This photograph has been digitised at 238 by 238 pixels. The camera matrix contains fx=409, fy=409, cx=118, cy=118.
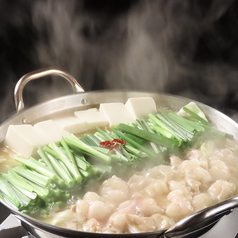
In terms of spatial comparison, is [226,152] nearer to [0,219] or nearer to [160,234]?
[160,234]

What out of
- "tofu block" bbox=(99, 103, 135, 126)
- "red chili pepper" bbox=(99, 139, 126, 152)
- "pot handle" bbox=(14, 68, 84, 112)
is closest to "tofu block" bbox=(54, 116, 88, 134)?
"tofu block" bbox=(99, 103, 135, 126)

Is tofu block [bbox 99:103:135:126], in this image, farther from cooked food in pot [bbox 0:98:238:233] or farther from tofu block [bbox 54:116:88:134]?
tofu block [bbox 54:116:88:134]

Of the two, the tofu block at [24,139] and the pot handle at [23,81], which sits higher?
the pot handle at [23,81]

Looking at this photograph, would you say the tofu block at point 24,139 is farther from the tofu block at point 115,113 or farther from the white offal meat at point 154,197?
the white offal meat at point 154,197

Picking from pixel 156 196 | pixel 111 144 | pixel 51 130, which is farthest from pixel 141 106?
pixel 156 196

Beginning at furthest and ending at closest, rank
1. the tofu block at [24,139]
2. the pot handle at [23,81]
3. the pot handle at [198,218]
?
the pot handle at [23,81] → the tofu block at [24,139] → the pot handle at [198,218]

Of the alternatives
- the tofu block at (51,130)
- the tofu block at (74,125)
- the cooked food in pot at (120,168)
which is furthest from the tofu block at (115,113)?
the tofu block at (51,130)

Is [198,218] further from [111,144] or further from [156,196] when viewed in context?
[111,144]
